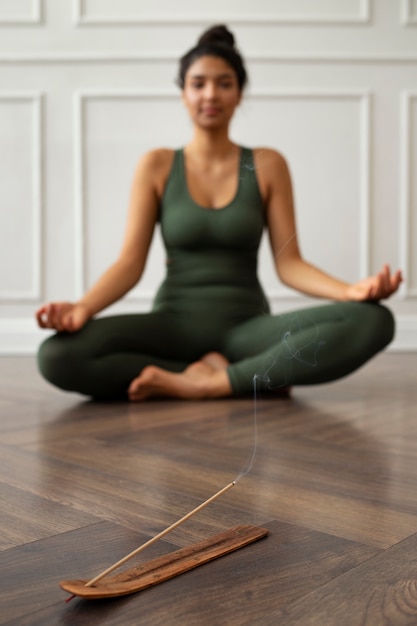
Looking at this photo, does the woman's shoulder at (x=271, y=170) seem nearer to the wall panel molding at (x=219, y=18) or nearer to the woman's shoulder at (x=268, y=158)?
the woman's shoulder at (x=268, y=158)

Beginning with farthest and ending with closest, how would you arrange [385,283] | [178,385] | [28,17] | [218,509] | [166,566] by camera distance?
[28,17], [178,385], [385,283], [218,509], [166,566]

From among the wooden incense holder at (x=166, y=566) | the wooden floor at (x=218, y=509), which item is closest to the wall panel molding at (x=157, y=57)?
the wooden floor at (x=218, y=509)

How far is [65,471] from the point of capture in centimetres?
81

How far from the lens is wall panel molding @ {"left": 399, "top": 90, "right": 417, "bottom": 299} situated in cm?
236

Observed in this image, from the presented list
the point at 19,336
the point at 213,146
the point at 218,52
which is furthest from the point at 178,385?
the point at 19,336

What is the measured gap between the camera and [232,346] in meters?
1.43

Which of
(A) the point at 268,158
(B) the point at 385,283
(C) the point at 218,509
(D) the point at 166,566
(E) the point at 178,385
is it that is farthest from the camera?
(A) the point at 268,158

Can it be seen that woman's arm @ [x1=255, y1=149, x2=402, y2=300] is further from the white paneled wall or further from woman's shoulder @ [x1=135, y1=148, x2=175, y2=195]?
the white paneled wall

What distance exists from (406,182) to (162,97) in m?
0.80

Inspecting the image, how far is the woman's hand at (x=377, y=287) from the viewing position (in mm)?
1246

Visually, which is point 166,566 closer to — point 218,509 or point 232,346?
point 218,509

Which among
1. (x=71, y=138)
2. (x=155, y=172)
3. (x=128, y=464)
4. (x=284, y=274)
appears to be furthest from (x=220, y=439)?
(x=71, y=138)

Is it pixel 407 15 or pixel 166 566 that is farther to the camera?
pixel 407 15

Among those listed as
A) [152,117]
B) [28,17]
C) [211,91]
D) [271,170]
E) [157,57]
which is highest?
[28,17]
